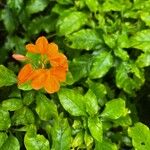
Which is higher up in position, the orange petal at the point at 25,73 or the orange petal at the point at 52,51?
the orange petal at the point at 52,51

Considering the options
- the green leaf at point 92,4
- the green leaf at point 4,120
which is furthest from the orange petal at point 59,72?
the green leaf at point 92,4

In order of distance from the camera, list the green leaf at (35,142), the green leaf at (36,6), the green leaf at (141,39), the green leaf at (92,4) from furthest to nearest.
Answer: the green leaf at (36,6) < the green leaf at (92,4) < the green leaf at (141,39) < the green leaf at (35,142)

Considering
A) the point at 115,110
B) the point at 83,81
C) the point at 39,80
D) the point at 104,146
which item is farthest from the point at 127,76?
the point at 39,80

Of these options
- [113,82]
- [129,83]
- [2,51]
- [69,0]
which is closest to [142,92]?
[113,82]

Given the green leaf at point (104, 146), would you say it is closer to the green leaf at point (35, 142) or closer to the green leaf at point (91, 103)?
the green leaf at point (91, 103)

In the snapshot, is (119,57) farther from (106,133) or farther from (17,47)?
(17,47)
